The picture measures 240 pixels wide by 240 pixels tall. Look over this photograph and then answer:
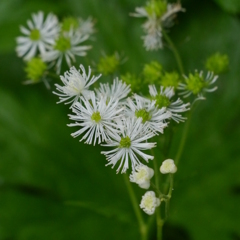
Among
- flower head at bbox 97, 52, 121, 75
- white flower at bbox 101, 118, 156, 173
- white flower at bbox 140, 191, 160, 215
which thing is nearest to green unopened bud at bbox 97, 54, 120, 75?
flower head at bbox 97, 52, 121, 75

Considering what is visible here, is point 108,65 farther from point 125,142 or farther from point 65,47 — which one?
point 125,142

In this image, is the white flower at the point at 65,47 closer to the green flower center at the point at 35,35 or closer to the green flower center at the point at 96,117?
the green flower center at the point at 35,35

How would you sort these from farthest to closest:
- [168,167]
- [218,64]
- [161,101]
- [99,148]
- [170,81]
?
[99,148] → [218,64] → [170,81] → [161,101] → [168,167]

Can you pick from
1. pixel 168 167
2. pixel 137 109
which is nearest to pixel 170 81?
pixel 137 109

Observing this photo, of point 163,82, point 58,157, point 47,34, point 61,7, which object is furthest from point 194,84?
point 61,7

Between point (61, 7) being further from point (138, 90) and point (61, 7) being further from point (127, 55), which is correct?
point (138, 90)

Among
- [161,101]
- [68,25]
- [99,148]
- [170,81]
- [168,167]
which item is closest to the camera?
[168,167]

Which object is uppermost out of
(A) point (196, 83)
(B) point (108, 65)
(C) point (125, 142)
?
(B) point (108, 65)
